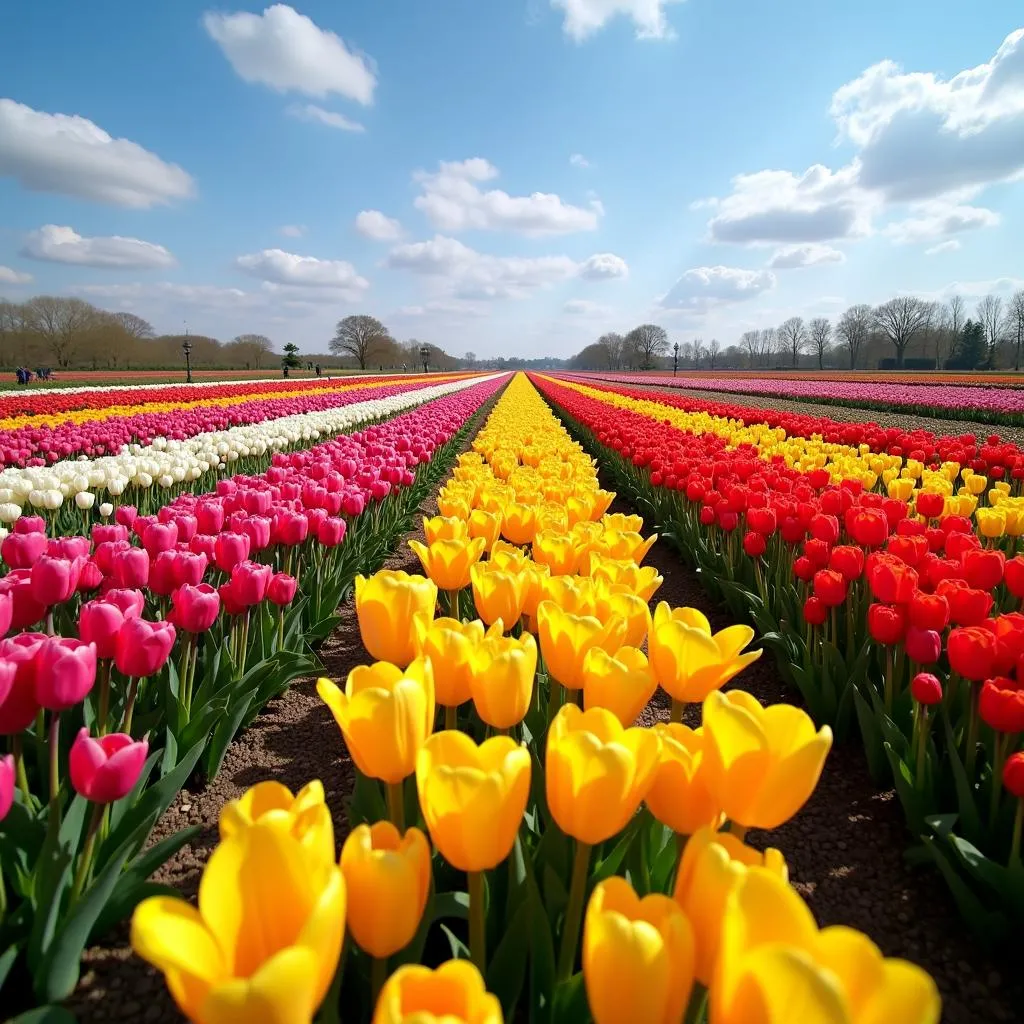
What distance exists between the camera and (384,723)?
1.12 m

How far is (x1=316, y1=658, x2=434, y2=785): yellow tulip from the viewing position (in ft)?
3.63

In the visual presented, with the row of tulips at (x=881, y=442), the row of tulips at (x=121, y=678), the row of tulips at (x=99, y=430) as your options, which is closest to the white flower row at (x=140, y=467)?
the row of tulips at (x=99, y=430)

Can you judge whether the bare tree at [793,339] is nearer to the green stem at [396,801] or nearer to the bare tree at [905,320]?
the bare tree at [905,320]

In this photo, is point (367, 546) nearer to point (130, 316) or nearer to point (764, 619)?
point (764, 619)

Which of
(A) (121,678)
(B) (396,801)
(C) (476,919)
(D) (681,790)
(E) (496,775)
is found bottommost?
(A) (121,678)

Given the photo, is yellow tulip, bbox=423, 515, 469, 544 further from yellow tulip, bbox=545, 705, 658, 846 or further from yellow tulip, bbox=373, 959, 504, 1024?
yellow tulip, bbox=373, 959, 504, 1024

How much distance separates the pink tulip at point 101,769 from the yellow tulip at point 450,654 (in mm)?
580

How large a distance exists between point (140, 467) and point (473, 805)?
543cm

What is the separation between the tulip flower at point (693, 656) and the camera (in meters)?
1.41

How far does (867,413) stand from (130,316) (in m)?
95.1

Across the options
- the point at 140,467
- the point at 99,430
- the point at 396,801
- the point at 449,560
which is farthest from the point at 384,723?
the point at 99,430

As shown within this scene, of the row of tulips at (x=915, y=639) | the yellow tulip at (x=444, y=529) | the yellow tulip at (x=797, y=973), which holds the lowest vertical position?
the row of tulips at (x=915, y=639)

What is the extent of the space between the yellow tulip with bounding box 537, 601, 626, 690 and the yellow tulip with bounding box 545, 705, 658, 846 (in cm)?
44

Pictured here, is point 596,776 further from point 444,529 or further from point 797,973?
point 444,529
